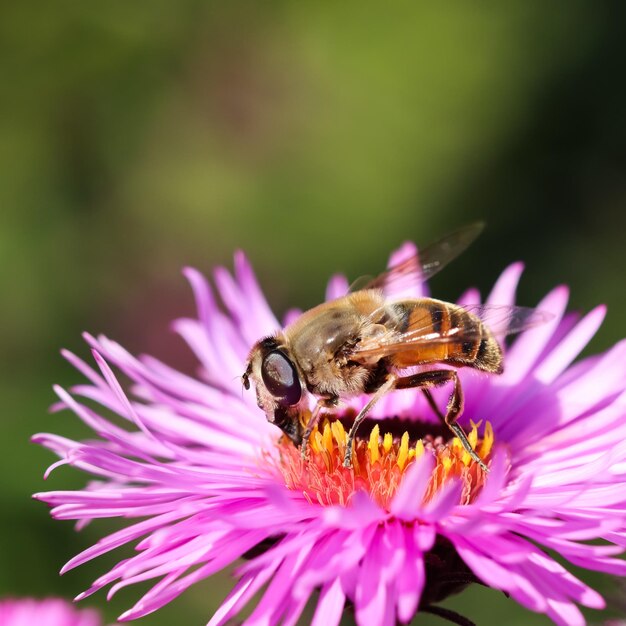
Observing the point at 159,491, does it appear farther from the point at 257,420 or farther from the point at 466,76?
the point at 466,76

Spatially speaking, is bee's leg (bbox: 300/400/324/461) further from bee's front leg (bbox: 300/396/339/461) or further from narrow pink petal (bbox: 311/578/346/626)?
narrow pink petal (bbox: 311/578/346/626)

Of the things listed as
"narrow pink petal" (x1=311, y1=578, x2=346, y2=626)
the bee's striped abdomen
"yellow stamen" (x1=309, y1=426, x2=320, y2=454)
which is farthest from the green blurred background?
"narrow pink petal" (x1=311, y1=578, x2=346, y2=626)

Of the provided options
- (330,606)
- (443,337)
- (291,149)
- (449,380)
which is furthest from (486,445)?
(291,149)

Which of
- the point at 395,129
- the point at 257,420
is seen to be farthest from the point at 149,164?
the point at 257,420

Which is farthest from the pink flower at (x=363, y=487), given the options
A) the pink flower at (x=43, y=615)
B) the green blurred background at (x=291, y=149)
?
the green blurred background at (x=291, y=149)

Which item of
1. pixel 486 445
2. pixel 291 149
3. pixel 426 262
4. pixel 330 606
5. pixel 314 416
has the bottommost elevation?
pixel 330 606

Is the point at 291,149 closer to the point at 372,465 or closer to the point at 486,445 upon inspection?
the point at 486,445

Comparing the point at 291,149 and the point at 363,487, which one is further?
the point at 291,149
